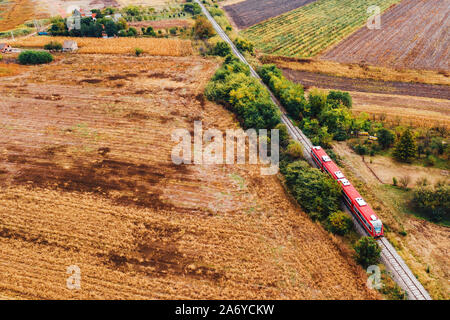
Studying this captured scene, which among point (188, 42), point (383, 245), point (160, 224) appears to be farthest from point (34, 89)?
point (383, 245)

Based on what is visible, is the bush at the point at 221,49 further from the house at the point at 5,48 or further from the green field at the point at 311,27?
the house at the point at 5,48

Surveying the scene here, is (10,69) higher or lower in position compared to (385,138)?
higher

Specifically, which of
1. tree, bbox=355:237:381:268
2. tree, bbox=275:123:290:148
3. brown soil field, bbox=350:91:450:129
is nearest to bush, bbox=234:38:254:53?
brown soil field, bbox=350:91:450:129

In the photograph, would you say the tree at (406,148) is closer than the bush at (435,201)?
No

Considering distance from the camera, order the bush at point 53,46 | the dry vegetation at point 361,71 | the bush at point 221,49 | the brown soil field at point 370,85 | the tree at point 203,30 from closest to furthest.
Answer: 1. the brown soil field at point 370,85
2. the dry vegetation at point 361,71
3. the bush at point 221,49
4. the bush at point 53,46
5. the tree at point 203,30
